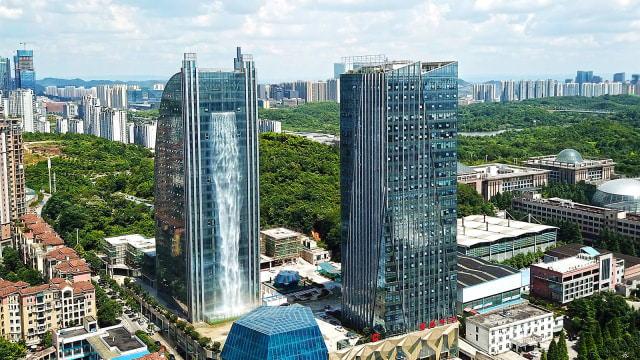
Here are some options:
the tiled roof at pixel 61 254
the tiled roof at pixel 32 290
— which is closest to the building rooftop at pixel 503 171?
the tiled roof at pixel 61 254

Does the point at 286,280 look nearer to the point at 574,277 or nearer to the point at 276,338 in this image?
the point at 276,338

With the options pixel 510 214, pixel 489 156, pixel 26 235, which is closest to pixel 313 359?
pixel 26 235

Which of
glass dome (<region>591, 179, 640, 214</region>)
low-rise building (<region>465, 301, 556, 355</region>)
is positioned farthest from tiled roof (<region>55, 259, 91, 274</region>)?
glass dome (<region>591, 179, 640, 214</region>)

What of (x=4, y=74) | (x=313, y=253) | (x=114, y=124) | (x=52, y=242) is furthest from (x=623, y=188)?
(x=4, y=74)

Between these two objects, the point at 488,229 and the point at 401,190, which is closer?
the point at 401,190

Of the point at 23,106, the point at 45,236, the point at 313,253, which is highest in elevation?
the point at 23,106

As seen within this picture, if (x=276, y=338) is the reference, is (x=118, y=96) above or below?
above
